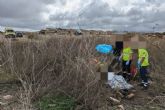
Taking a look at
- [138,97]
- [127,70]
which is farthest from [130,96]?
[127,70]

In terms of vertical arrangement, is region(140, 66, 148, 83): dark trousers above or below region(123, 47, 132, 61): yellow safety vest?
below

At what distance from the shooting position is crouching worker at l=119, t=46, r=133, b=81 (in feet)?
42.0

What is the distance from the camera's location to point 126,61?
513 inches

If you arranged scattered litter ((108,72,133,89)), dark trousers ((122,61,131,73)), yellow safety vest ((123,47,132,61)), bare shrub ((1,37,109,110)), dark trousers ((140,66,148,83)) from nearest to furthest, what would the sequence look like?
bare shrub ((1,37,109,110)) < scattered litter ((108,72,133,89)) < dark trousers ((140,66,148,83)) < yellow safety vest ((123,47,132,61)) < dark trousers ((122,61,131,73))

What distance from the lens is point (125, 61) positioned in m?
13.1

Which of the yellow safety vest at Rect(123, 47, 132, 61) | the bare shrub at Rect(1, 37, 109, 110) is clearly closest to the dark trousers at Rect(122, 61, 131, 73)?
the yellow safety vest at Rect(123, 47, 132, 61)

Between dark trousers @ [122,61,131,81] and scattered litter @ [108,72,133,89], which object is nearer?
scattered litter @ [108,72,133,89]

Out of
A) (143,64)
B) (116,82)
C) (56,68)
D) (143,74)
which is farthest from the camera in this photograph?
(143,64)

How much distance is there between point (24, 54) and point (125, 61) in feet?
11.6

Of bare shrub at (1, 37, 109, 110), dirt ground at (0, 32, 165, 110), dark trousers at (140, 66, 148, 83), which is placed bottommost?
dirt ground at (0, 32, 165, 110)

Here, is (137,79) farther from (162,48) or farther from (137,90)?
(162,48)

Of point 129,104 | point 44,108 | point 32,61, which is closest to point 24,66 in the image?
point 32,61

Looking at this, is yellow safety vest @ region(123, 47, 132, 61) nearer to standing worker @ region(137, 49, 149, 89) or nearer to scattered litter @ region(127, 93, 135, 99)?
standing worker @ region(137, 49, 149, 89)

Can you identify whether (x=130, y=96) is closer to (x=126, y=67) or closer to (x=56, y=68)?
(x=56, y=68)
